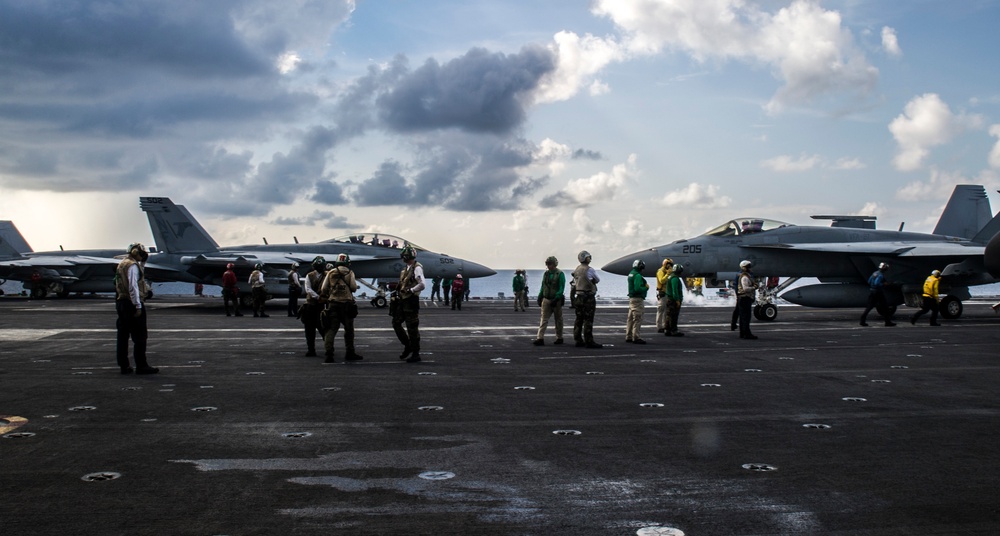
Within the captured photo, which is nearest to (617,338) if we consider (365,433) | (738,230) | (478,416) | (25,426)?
(738,230)

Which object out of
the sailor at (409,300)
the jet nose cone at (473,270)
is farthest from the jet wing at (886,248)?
the sailor at (409,300)

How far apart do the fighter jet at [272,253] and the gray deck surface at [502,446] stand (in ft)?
61.3

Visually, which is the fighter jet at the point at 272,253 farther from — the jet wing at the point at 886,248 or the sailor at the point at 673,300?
the sailor at the point at 673,300

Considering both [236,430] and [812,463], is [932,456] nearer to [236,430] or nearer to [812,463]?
[812,463]

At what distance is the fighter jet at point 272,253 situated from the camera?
31547mm

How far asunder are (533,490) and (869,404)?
5.14m

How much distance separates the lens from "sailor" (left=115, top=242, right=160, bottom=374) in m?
10.8

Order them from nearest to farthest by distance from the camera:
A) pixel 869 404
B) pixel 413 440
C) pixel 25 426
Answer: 1. pixel 413 440
2. pixel 25 426
3. pixel 869 404

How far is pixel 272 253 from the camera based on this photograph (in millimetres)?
32594

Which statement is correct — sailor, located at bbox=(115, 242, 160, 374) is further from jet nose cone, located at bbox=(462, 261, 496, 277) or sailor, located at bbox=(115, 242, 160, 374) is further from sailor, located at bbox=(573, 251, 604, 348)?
jet nose cone, located at bbox=(462, 261, 496, 277)

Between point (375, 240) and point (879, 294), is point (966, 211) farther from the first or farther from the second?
point (375, 240)

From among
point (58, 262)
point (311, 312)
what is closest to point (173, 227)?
point (58, 262)

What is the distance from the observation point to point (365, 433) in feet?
22.0

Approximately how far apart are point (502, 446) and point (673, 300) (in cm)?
1268
